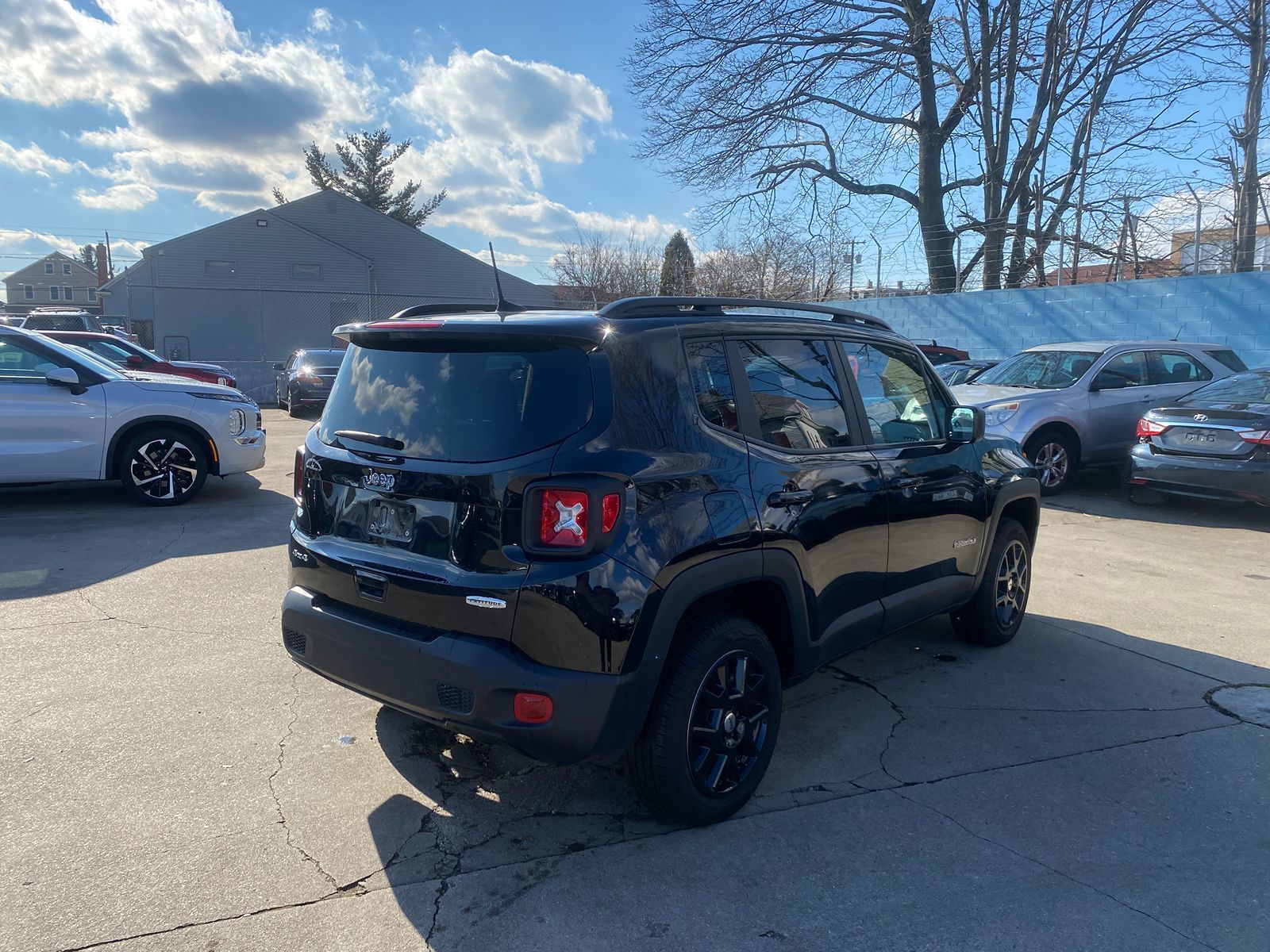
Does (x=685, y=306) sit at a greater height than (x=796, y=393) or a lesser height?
greater

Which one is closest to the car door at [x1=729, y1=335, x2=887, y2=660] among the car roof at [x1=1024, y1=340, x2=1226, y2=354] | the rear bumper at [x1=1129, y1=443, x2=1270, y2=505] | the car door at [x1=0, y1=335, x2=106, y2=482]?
the rear bumper at [x1=1129, y1=443, x2=1270, y2=505]

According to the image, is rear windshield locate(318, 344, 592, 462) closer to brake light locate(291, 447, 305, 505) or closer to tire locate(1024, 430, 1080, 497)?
brake light locate(291, 447, 305, 505)

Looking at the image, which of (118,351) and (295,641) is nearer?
(295,641)

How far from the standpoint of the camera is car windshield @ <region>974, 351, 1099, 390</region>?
11109 mm

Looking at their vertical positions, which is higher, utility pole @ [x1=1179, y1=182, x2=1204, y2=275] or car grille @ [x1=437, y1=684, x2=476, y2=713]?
utility pole @ [x1=1179, y1=182, x2=1204, y2=275]

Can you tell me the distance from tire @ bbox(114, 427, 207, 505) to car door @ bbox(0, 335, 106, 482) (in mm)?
254

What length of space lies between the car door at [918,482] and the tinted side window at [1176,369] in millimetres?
7978

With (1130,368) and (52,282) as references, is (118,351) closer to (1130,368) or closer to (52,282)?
(1130,368)

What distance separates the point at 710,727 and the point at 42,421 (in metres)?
7.53

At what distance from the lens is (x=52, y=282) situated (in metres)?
95.1

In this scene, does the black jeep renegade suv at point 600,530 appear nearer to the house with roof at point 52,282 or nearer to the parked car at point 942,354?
the parked car at point 942,354

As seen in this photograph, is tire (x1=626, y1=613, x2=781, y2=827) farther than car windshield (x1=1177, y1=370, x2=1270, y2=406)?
No

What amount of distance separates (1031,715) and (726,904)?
7.54 feet

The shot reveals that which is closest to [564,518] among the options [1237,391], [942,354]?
[1237,391]
